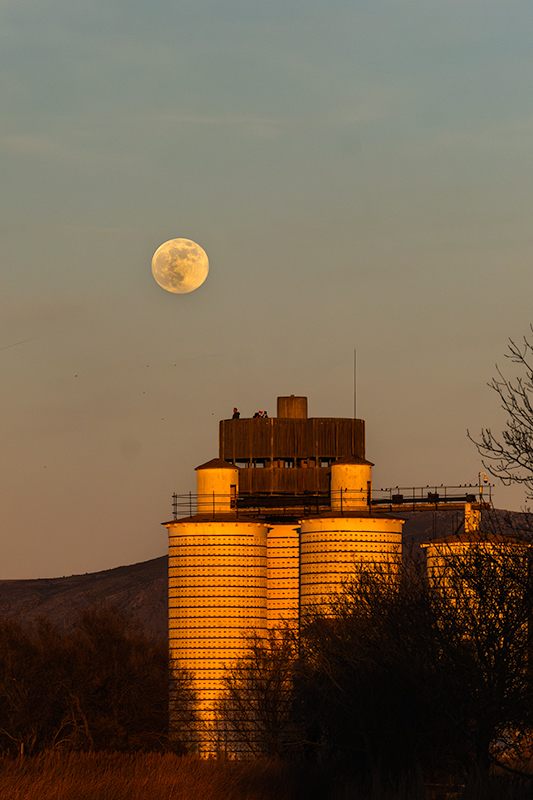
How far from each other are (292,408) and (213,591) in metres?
13.7

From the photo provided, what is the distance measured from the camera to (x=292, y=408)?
82.1 meters

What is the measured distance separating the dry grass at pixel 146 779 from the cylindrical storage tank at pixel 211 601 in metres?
38.8

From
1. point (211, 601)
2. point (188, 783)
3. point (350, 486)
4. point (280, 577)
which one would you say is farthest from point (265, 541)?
point (188, 783)

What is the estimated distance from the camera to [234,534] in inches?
2982

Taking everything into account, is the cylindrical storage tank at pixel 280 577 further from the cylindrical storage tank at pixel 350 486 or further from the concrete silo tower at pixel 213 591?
the cylindrical storage tank at pixel 350 486

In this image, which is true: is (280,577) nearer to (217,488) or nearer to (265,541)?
(265,541)

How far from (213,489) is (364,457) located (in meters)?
10.3

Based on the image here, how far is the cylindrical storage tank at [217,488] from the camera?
77625 mm

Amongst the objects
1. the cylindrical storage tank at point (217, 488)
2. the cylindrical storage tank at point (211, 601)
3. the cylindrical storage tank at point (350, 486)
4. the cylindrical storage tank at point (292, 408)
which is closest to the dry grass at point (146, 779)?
the cylindrical storage tank at point (211, 601)

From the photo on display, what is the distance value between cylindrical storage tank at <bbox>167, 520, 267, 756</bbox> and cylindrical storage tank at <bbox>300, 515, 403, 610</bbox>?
128 inches

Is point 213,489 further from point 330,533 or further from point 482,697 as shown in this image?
point 482,697

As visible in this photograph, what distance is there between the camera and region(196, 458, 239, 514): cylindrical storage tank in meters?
77.6

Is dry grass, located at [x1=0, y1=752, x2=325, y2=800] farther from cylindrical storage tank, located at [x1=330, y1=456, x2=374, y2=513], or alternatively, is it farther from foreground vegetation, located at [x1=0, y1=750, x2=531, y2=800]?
cylindrical storage tank, located at [x1=330, y1=456, x2=374, y2=513]

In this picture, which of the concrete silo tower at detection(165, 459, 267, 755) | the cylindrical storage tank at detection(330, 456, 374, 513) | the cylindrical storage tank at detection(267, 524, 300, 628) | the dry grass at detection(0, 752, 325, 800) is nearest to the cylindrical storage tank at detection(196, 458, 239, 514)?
the concrete silo tower at detection(165, 459, 267, 755)
